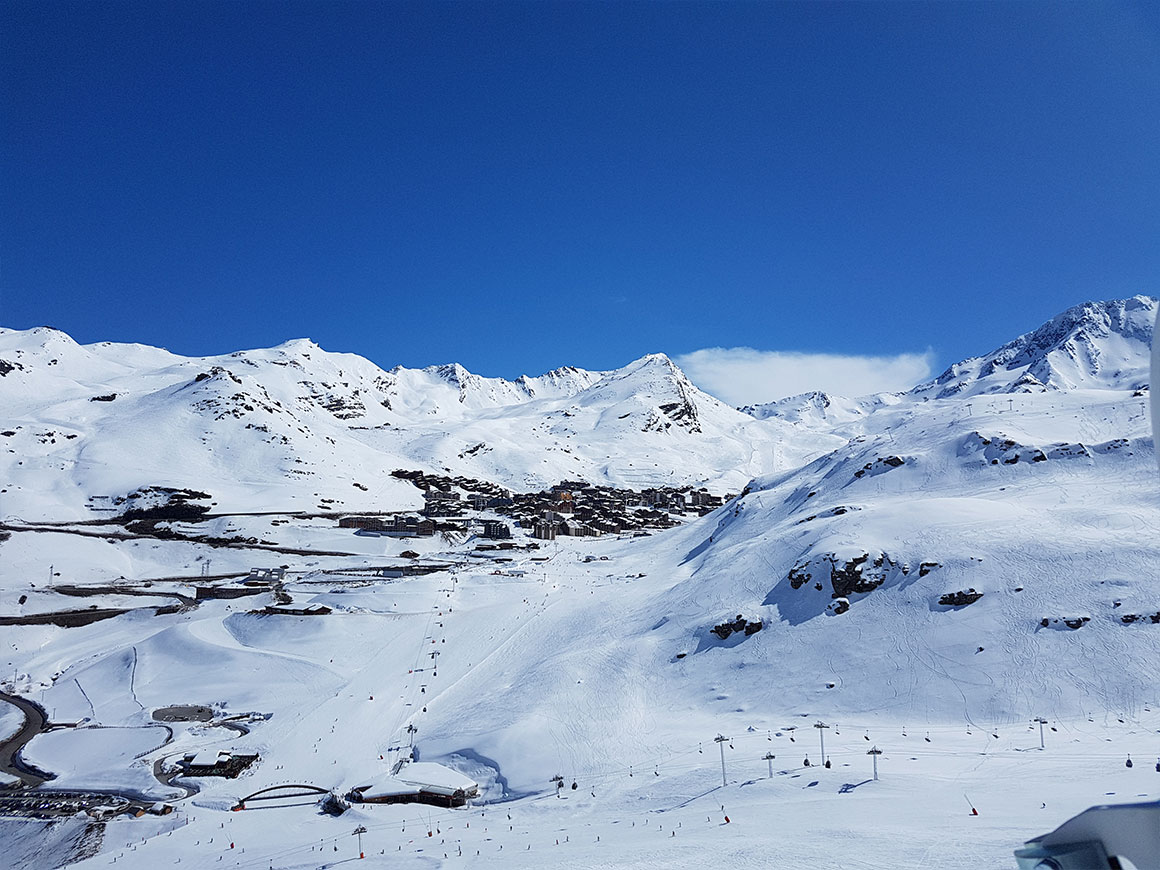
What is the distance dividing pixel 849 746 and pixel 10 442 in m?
142

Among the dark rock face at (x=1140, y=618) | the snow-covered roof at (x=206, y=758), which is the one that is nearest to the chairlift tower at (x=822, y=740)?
the dark rock face at (x=1140, y=618)

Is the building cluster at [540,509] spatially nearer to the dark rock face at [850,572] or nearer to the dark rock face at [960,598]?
the dark rock face at [850,572]

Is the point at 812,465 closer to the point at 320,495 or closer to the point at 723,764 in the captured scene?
the point at 723,764

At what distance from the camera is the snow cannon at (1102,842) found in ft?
11.3

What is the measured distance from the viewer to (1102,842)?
11.9ft

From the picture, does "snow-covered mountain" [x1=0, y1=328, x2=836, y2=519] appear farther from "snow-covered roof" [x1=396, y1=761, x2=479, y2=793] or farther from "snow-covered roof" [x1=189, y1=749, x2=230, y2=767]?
"snow-covered roof" [x1=396, y1=761, x2=479, y2=793]

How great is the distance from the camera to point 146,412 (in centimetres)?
14312

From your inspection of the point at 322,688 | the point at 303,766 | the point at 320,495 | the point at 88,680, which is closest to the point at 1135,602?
the point at 303,766

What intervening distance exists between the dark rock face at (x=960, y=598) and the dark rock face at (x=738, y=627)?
9.62 meters

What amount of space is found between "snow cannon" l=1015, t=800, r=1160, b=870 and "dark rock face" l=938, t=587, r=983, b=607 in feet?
113

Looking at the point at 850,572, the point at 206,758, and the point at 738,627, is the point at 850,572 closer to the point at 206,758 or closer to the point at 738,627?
the point at 738,627

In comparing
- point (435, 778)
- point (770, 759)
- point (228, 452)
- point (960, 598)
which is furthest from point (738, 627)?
point (228, 452)

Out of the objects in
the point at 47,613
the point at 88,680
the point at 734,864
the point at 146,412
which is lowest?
the point at 734,864

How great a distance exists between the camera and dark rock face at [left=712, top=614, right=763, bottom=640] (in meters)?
37.1
